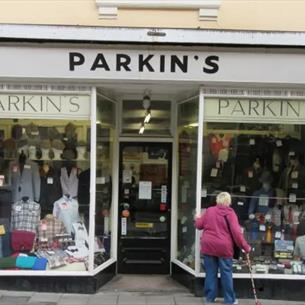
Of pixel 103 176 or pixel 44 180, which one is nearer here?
pixel 44 180

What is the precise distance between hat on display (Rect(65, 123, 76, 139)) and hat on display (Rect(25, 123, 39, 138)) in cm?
47

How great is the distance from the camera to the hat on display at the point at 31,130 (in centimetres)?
949

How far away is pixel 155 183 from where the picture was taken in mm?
10516

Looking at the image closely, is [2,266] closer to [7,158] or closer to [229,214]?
[7,158]

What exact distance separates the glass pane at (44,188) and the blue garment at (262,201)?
2.57 m

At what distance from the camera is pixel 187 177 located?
9961 mm

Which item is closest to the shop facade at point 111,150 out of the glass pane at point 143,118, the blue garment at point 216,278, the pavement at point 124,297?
the pavement at point 124,297

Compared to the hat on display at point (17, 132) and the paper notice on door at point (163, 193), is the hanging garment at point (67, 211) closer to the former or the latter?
the hat on display at point (17, 132)

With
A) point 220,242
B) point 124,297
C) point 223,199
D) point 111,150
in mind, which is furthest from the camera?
point 111,150

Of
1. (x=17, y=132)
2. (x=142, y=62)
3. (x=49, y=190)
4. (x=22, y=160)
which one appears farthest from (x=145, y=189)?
(x=142, y=62)

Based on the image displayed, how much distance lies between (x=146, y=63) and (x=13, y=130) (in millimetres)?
2338

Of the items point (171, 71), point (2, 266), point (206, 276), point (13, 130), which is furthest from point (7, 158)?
point (206, 276)

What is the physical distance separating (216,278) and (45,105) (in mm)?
3604

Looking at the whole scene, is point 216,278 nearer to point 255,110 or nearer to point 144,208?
point 144,208
